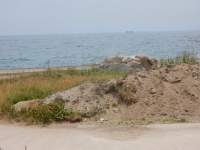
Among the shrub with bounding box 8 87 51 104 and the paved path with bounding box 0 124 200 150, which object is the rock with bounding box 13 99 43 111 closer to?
the shrub with bounding box 8 87 51 104

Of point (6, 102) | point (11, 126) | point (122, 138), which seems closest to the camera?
point (122, 138)

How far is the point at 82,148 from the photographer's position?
21.3ft

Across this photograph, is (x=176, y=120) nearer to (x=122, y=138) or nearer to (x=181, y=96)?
(x=181, y=96)

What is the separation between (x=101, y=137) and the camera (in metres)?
7.13

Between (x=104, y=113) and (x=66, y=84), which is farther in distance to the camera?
(x=66, y=84)

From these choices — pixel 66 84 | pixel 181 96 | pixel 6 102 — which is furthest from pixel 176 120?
pixel 6 102

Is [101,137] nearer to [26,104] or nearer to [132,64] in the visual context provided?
[26,104]

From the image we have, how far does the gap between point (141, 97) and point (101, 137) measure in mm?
2785

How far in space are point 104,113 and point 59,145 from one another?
2432 millimetres

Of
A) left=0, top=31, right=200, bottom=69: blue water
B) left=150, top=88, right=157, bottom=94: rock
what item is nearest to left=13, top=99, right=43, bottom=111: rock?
left=150, top=88, right=157, bottom=94: rock

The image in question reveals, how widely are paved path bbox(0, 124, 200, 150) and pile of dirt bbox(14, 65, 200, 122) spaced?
0.98m

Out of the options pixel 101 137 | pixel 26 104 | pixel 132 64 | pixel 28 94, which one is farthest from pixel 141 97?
pixel 132 64

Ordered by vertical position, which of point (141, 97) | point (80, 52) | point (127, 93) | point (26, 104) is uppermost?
point (127, 93)

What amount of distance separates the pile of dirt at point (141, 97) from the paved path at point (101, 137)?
0.98 meters
